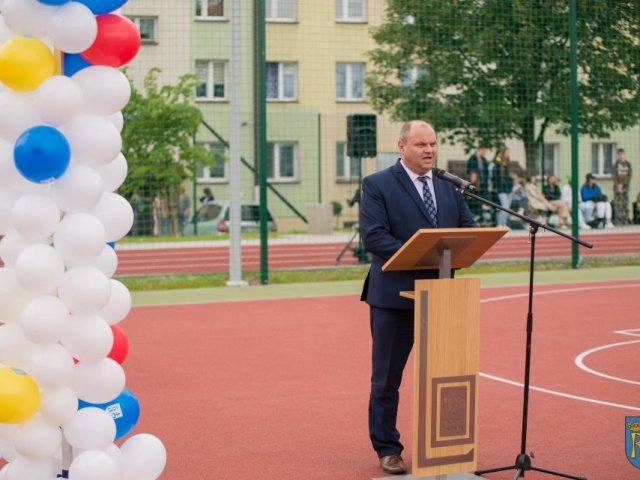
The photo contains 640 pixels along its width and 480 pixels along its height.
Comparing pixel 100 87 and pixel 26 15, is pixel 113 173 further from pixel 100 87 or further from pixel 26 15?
pixel 26 15

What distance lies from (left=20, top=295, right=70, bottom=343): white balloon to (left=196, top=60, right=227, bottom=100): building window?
17.0 metres

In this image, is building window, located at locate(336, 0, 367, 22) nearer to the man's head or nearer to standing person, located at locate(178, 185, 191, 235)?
standing person, located at locate(178, 185, 191, 235)

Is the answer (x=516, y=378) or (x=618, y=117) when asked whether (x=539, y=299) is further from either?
(x=618, y=117)

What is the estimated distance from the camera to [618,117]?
75.6 feet

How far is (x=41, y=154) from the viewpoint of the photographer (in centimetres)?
477

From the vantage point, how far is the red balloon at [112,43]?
5.08 metres

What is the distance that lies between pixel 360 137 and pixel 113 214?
585 inches

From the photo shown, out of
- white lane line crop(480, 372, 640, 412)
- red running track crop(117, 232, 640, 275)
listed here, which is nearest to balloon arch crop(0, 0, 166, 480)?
white lane line crop(480, 372, 640, 412)

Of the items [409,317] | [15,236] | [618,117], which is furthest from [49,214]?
[618,117]

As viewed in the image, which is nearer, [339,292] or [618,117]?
[339,292]

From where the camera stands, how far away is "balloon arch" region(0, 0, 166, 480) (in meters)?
4.84

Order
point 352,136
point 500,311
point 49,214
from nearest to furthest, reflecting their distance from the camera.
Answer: point 49,214 < point 500,311 < point 352,136

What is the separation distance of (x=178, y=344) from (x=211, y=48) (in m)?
10.6

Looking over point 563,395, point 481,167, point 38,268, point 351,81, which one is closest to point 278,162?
point 481,167
